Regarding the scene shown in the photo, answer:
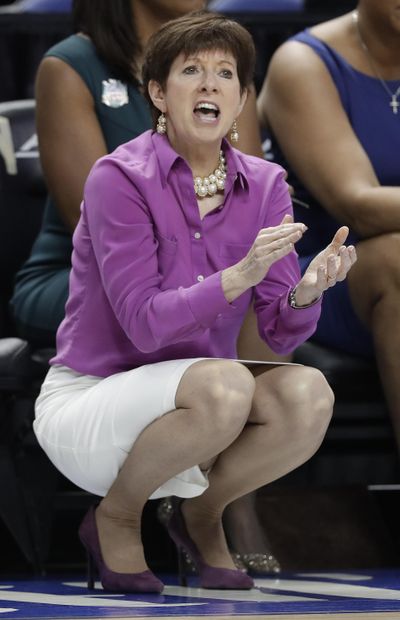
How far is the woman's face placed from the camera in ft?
7.33

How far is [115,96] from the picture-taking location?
286cm

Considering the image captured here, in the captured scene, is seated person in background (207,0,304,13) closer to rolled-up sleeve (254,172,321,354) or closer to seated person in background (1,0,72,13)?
seated person in background (1,0,72,13)

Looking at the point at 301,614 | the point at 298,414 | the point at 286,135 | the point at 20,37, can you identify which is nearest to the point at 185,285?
the point at 298,414

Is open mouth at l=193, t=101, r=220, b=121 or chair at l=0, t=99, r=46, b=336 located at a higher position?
open mouth at l=193, t=101, r=220, b=121

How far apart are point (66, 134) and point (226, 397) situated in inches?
37.1

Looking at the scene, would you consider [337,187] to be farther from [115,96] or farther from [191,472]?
[191,472]

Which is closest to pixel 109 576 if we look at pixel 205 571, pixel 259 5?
pixel 205 571

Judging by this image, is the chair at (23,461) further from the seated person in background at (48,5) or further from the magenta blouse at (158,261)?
the seated person in background at (48,5)

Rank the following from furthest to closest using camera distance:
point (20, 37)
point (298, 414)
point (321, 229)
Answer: point (20, 37), point (321, 229), point (298, 414)

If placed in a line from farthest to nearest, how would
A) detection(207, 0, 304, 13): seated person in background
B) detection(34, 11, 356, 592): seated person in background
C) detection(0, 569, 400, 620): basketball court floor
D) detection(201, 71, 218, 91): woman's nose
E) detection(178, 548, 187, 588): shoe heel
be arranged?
detection(207, 0, 304, 13): seated person in background < detection(178, 548, 187, 588): shoe heel < detection(201, 71, 218, 91): woman's nose < detection(34, 11, 356, 592): seated person in background < detection(0, 569, 400, 620): basketball court floor

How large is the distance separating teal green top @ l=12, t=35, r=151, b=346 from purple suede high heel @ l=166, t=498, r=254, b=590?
0.60 m

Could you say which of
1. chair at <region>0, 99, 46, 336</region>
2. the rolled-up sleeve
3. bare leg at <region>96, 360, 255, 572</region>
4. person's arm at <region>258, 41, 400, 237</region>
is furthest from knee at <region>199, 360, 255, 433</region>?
chair at <region>0, 99, 46, 336</region>

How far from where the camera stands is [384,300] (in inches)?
104

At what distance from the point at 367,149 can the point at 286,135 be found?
0.18 metres
